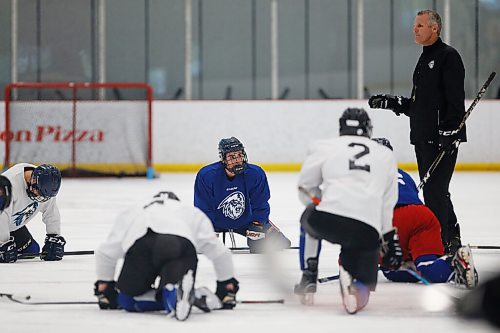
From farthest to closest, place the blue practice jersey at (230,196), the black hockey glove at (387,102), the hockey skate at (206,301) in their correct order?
1. the blue practice jersey at (230,196)
2. the black hockey glove at (387,102)
3. the hockey skate at (206,301)

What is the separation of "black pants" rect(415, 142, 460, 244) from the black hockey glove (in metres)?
0.29

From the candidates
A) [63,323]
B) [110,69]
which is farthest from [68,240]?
[110,69]

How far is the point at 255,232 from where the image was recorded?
19.7ft

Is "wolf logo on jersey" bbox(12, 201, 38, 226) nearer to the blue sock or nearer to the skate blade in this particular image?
the skate blade

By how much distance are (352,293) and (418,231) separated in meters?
0.92

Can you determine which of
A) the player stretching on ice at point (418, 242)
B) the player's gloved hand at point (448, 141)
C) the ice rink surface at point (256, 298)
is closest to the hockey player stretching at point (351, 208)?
the ice rink surface at point (256, 298)

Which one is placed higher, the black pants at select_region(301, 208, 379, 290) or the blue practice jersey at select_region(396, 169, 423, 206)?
the blue practice jersey at select_region(396, 169, 423, 206)

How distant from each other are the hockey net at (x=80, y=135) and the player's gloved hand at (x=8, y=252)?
789cm

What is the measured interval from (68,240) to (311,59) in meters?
10.8

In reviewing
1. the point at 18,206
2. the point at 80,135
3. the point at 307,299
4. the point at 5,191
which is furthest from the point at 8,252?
the point at 80,135

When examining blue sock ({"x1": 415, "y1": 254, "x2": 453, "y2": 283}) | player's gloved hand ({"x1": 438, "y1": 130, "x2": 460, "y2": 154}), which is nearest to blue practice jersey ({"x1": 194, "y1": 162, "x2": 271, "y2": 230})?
player's gloved hand ({"x1": 438, "y1": 130, "x2": 460, "y2": 154})

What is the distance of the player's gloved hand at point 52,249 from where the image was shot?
5.57 metres

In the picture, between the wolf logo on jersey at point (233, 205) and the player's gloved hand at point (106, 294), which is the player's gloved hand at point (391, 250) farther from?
the wolf logo on jersey at point (233, 205)

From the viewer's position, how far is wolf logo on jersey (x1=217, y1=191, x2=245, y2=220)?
5.98m
